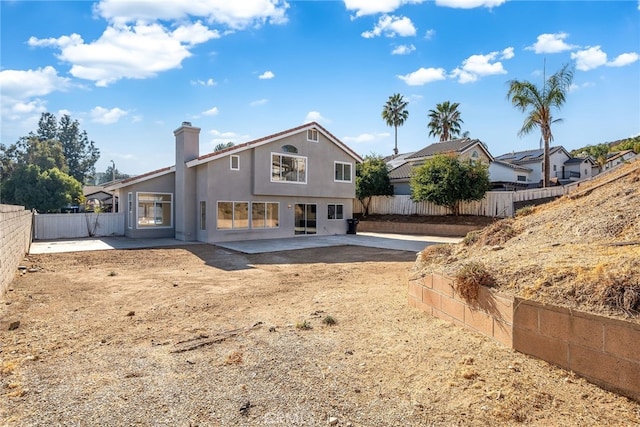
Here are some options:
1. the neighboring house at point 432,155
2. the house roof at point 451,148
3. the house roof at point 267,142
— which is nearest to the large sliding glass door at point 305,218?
the house roof at point 267,142

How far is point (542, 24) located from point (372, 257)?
1010 cm

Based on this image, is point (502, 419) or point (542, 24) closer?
point (502, 419)

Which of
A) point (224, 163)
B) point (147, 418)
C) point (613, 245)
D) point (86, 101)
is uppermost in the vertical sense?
point (86, 101)

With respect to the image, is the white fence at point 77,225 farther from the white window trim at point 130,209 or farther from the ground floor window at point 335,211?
the ground floor window at point 335,211

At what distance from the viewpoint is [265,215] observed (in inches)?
763

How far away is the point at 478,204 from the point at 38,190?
129ft

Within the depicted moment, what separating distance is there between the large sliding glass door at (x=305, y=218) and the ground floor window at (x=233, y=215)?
3209mm

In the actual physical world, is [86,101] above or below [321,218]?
above

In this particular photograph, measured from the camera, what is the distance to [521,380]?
332 centimetres

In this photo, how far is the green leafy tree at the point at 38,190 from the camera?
34406 millimetres

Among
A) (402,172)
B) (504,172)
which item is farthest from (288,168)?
(504,172)

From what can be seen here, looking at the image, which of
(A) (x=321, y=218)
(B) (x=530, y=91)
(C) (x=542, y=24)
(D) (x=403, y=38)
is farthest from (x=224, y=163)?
(B) (x=530, y=91)

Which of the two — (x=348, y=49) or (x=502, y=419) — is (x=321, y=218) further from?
(x=502, y=419)

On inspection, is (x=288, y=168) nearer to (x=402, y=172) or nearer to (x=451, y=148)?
(x=402, y=172)
